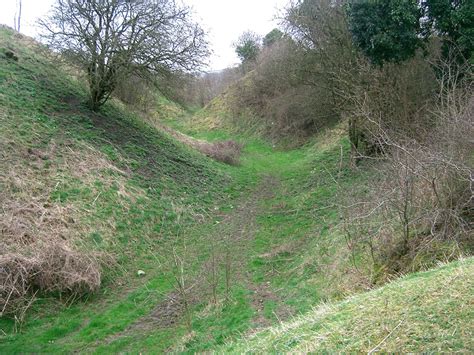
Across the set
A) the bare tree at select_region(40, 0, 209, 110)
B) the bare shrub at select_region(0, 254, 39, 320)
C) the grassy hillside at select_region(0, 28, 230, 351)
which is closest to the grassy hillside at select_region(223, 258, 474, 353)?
the grassy hillside at select_region(0, 28, 230, 351)

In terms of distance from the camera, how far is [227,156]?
70.2ft

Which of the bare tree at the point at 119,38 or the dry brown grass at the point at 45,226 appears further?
the bare tree at the point at 119,38

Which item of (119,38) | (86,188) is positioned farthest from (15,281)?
(119,38)

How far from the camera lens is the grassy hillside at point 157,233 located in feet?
22.1

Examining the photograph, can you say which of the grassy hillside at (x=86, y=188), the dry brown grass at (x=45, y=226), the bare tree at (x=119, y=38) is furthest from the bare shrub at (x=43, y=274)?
the bare tree at (x=119, y=38)

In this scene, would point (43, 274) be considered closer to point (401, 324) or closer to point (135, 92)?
point (401, 324)

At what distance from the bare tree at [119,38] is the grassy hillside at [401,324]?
47.4 feet

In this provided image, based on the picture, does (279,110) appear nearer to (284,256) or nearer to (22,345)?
(284,256)

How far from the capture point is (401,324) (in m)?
2.83

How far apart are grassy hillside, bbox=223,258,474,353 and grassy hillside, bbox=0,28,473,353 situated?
0.07 feet

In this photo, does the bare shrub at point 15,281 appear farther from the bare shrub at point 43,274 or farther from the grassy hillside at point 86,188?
the grassy hillside at point 86,188

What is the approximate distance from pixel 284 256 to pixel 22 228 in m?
5.77

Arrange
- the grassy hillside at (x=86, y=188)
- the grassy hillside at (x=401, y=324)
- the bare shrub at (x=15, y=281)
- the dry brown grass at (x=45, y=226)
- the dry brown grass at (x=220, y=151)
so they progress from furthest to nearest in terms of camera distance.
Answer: the dry brown grass at (x=220, y=151)
the grassy hillside at (x=86, y=188)
the dry brown grass at (x=45, y=226)
the bare shrub at (x=15, y=281)
the grassy hillside at (x=401, y=324)

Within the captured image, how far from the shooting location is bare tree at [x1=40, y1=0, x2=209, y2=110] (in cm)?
1559
